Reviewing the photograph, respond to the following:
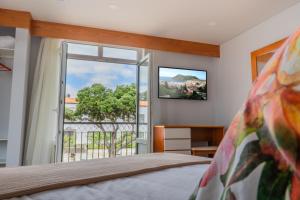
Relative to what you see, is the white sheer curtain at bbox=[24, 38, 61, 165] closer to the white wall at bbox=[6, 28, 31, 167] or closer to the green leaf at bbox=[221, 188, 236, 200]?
the white wall at bbox=[6, 28, 31, 167]

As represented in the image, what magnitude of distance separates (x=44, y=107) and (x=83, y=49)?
1.39 metres

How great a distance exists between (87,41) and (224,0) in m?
2.10

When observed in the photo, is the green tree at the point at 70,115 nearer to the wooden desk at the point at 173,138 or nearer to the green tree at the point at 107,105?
the green tree at the point at 107,105

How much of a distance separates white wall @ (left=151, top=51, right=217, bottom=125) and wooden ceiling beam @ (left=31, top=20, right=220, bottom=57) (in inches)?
5.1

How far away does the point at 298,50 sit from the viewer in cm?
38

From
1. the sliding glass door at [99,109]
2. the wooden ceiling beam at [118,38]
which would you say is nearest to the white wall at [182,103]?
the wooden ceiling beam at [118,38]

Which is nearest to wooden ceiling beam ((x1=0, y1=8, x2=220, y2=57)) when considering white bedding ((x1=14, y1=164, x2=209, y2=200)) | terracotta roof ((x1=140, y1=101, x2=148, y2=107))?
terracotta roof ((x1=140, y1=101, x2=148, y2=107))

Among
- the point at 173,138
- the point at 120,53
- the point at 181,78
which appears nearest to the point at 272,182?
the point at 173,138

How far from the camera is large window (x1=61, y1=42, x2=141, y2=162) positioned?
5.16 m

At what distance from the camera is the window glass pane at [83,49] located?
4304mm

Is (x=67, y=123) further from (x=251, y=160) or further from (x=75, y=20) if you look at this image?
(x=251, y=160)

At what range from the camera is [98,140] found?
216 inches

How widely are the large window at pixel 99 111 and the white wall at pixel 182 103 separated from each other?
3.31 ft

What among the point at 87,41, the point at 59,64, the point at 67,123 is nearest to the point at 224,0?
the point at 87,41
